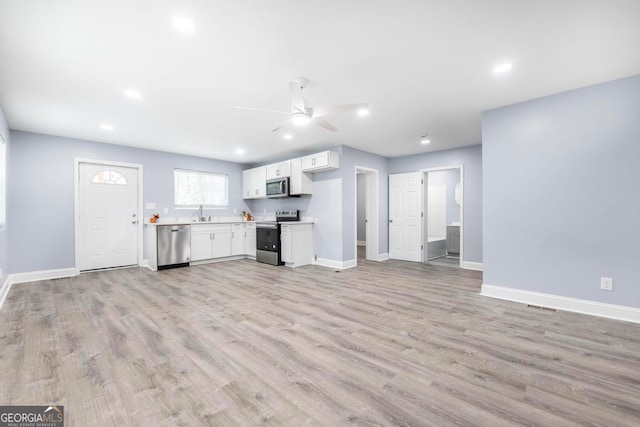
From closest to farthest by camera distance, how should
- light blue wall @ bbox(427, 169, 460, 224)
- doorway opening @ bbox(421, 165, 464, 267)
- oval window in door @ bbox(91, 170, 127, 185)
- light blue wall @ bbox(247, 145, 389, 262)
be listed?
oval window in door @ bbox(91, 170, 127, 185) < light blue wall @ bbox(247, 145, 389, 262) < doorway opening @ bbox(421, 165, 464, 267) < light blue wall @ bbox(427, 169, 460, 224)

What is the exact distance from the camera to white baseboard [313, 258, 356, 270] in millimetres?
5521

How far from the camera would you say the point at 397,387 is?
69.3 inches

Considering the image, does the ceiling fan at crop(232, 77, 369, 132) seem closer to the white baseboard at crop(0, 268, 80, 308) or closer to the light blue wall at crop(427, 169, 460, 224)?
the white baseboard at crop(0, 268, 80, 308)

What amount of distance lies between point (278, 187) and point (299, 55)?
395 cm

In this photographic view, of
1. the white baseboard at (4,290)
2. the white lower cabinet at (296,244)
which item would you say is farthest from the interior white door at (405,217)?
the white baseboard at (4,290)

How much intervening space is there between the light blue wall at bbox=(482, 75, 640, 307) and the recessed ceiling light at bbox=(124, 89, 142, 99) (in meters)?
4.53

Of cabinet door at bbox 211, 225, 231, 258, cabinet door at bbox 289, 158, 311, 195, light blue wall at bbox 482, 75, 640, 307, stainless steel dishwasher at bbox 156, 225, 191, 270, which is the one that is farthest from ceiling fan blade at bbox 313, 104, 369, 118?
cabinet door at bbox 211, 225, 231, 258

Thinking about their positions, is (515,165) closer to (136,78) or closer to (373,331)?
(373,331)

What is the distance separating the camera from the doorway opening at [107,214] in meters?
5.14

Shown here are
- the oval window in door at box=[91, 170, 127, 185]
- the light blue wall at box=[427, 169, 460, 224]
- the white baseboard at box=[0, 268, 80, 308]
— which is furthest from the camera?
the light blue wall at box=[427, 169, 460, 224]

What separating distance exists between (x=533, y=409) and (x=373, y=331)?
127 centimetres

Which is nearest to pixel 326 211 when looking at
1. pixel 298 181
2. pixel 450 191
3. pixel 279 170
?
pixel 298 181

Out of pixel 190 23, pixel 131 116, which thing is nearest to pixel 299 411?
pixel 190 23

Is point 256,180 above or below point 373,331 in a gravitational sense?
above
